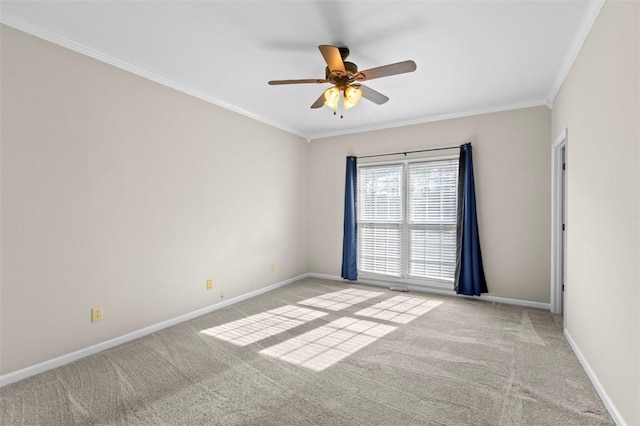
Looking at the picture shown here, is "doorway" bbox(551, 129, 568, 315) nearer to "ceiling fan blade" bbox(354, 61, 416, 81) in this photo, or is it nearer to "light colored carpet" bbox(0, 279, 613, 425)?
"light colored carpet" bbox(0, 279, 613, 425)

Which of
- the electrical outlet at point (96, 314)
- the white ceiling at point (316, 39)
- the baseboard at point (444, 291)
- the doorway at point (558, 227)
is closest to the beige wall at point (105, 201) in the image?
the electrical outlet at point (96, 314)

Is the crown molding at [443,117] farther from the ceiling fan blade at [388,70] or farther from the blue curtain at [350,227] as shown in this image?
the ceiling fan blade at [388,70]

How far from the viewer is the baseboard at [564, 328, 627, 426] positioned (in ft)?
5.86

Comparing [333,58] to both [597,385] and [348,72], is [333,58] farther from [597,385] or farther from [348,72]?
[597,385]

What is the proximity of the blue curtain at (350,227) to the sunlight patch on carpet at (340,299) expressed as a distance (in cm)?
44

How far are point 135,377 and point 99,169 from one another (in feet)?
5.87

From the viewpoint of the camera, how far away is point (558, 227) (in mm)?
3639

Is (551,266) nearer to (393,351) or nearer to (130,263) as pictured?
(393,351)

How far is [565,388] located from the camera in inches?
85.7

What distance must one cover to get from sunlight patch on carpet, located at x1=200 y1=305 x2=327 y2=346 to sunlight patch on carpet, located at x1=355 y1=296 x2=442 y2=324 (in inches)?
25.4

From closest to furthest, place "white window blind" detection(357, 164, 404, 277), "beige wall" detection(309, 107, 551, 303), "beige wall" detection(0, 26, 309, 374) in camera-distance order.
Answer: "beige wall" detection(0, 26, 309, 374) < "beige wall" detection(309, 107, 551, 303) < "white window blind" detection(357, 164, 404, 277)

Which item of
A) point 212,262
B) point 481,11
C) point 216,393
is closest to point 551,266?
point 481,11

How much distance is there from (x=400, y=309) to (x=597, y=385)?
1992 mm

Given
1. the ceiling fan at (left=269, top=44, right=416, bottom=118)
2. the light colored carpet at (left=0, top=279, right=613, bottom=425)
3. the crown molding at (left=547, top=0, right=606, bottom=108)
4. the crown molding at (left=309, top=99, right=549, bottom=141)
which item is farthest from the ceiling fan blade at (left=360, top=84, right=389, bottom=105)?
the light colored carpet at (left=0, top=279, right=613, bottom=425)
